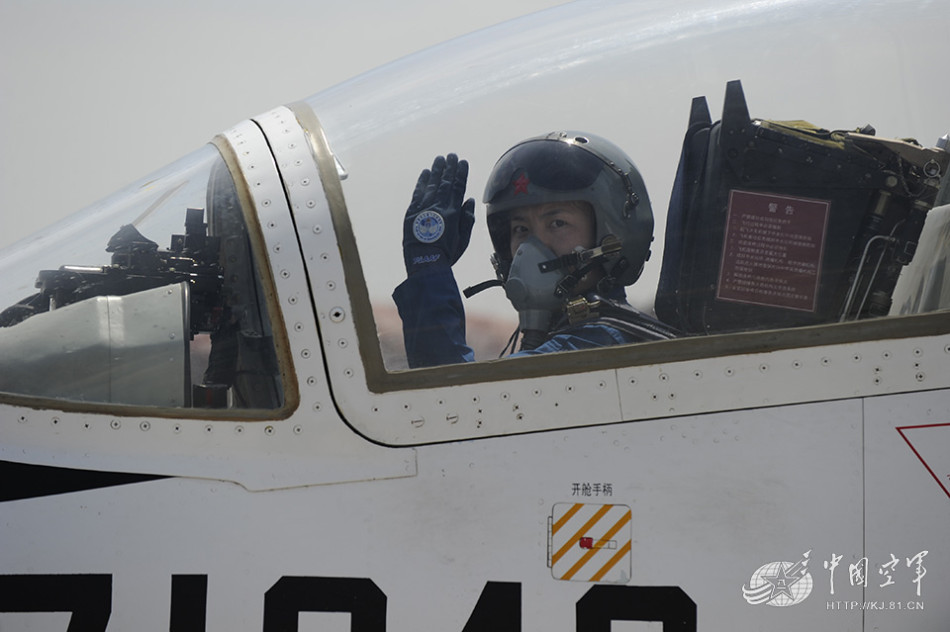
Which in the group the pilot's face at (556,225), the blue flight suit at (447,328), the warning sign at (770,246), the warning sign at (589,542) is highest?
the pilot's face at (556,225)

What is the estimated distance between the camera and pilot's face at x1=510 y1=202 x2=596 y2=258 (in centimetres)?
229

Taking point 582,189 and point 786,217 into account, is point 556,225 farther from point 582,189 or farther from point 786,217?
point 786,217

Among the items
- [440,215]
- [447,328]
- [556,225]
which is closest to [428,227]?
[440,215]

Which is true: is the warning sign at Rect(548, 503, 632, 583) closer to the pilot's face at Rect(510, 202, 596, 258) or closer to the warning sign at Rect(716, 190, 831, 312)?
the warning sign at Rect(716, 190, 831, 312)

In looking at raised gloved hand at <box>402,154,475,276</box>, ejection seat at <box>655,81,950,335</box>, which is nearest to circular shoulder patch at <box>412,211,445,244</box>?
raised gloved hand at <box>402,154,475,276</box>

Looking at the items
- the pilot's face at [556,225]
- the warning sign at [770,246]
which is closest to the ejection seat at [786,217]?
the warning sign at [770,246]

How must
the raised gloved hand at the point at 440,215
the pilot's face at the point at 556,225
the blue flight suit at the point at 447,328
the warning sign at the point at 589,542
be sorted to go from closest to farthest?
the warning sign at the point at 589,542 < the blue flight suit at the point at 447,328 < the raised gloved hand at the point at 440,215 < the pilot's face at the point at 556,225

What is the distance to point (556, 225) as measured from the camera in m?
2.35

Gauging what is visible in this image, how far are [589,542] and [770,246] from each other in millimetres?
852

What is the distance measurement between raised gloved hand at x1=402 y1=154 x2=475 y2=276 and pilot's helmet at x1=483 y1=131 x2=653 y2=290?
0.08 m

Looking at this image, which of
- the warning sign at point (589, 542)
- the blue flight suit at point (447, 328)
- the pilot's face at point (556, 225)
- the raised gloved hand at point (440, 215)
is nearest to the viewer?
the warning sign at point (589, 542)

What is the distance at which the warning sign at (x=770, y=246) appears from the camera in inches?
80.5

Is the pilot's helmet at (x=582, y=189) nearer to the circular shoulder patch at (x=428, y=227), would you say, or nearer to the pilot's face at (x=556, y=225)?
the pilot's face at (x=556, y=225)

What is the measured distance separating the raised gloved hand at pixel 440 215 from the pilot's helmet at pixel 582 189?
3.0 inches
